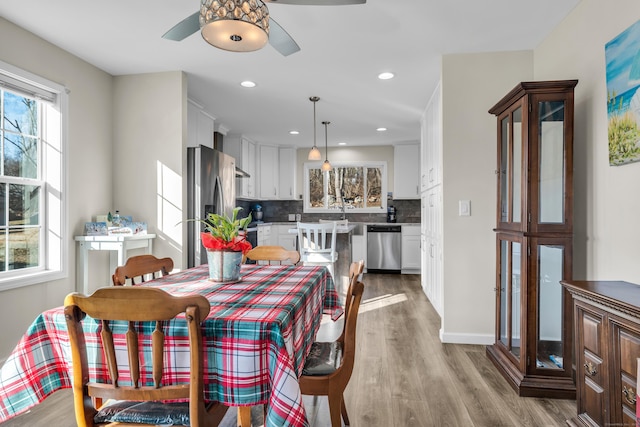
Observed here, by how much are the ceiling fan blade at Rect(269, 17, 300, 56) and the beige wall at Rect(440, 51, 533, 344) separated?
1.68 m

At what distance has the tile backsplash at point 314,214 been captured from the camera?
23.9ft

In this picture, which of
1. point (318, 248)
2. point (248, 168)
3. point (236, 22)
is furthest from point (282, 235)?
point (236, 22)

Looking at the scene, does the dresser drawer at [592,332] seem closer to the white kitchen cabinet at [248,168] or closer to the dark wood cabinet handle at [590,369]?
the dark wood cabinet handle at [590,369]

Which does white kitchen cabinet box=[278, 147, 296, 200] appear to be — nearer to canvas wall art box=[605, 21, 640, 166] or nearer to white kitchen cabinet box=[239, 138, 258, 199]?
white kitchen cabinet box=[239, 138, 258, 199]

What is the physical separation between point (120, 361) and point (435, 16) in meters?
2.72

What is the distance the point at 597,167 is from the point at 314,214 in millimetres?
5737

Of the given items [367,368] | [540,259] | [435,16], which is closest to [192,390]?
[367,368]

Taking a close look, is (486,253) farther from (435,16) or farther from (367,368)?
(435,16)

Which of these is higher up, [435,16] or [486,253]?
[435,16]

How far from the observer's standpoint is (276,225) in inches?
285

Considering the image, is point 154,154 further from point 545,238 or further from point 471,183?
point 545,238

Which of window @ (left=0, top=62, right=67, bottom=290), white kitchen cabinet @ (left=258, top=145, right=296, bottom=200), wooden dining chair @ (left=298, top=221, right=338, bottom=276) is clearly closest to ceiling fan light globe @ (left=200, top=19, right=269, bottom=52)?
window @ (left=0, top=62, right=67, bottom=290)

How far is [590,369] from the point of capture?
1685 mm

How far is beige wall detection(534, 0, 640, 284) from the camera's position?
6.38 ft
